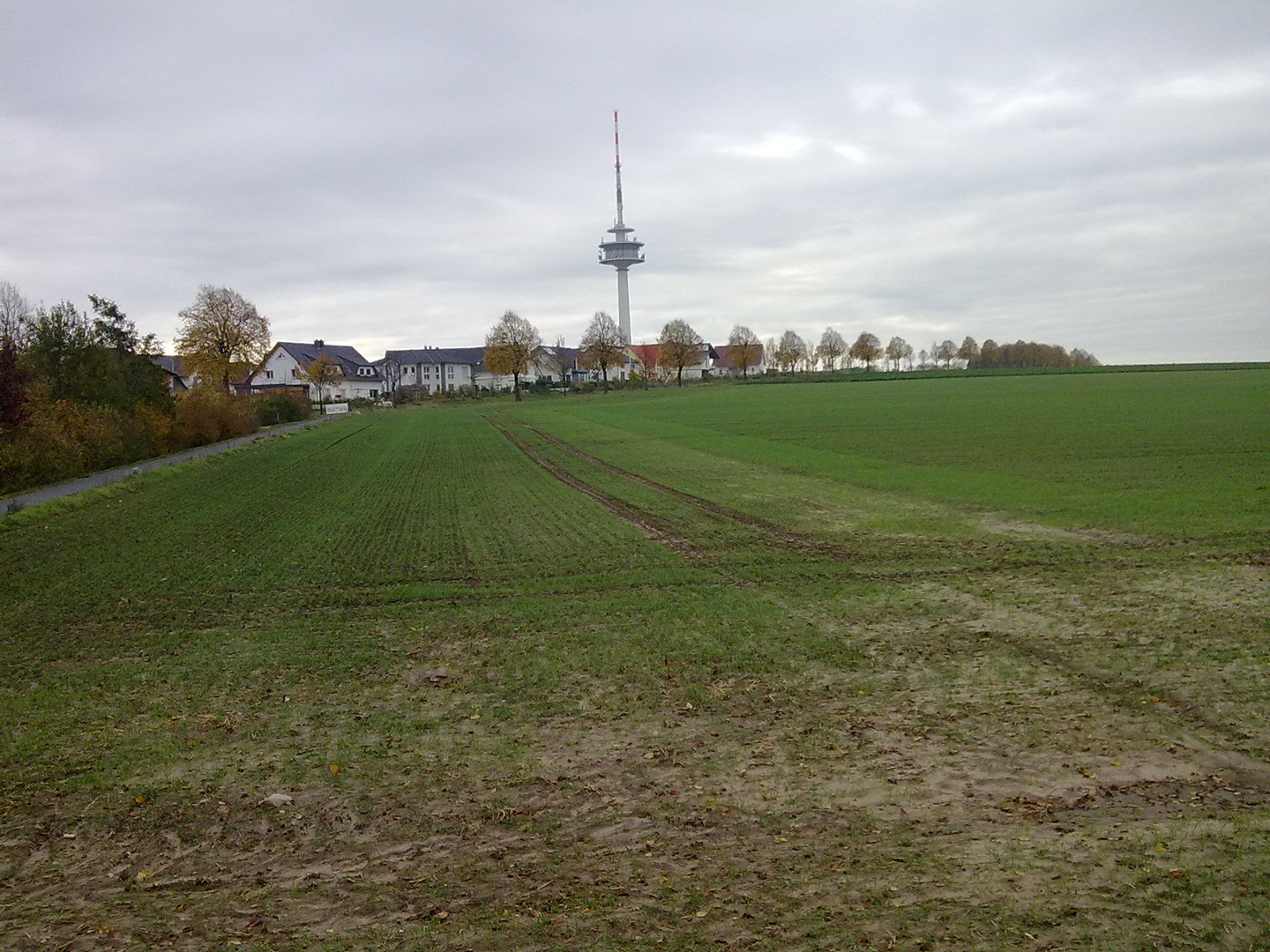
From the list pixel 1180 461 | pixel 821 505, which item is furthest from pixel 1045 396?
pixel 821 505

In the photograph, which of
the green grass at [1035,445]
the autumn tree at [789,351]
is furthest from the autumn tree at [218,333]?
the autumn tree at [789,351]

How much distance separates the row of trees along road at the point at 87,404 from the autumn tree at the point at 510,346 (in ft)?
186

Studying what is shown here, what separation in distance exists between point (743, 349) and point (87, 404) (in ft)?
411

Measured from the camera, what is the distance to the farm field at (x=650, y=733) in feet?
17.3

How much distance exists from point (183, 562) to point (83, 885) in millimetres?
11427

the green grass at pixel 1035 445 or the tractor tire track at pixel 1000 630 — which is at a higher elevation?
the green grass at pixel 1035 445

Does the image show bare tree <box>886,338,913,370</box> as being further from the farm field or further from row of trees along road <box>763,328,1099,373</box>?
the farm field

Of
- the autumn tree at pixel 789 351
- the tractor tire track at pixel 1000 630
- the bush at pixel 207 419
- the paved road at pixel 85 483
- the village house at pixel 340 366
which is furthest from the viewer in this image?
the autumn tree at pixel 789 351

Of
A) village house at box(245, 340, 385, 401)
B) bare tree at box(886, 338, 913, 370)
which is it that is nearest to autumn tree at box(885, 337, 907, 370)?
bare tree at box(886, 338, 913, 370)

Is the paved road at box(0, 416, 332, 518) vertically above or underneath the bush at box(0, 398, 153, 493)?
underneath

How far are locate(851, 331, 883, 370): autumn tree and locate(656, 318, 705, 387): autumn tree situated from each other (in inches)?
1922

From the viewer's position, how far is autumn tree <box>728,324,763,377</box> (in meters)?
156

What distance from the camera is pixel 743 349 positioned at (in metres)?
157

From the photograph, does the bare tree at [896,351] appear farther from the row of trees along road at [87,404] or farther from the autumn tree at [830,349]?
the row of trees along road at [87,404]
